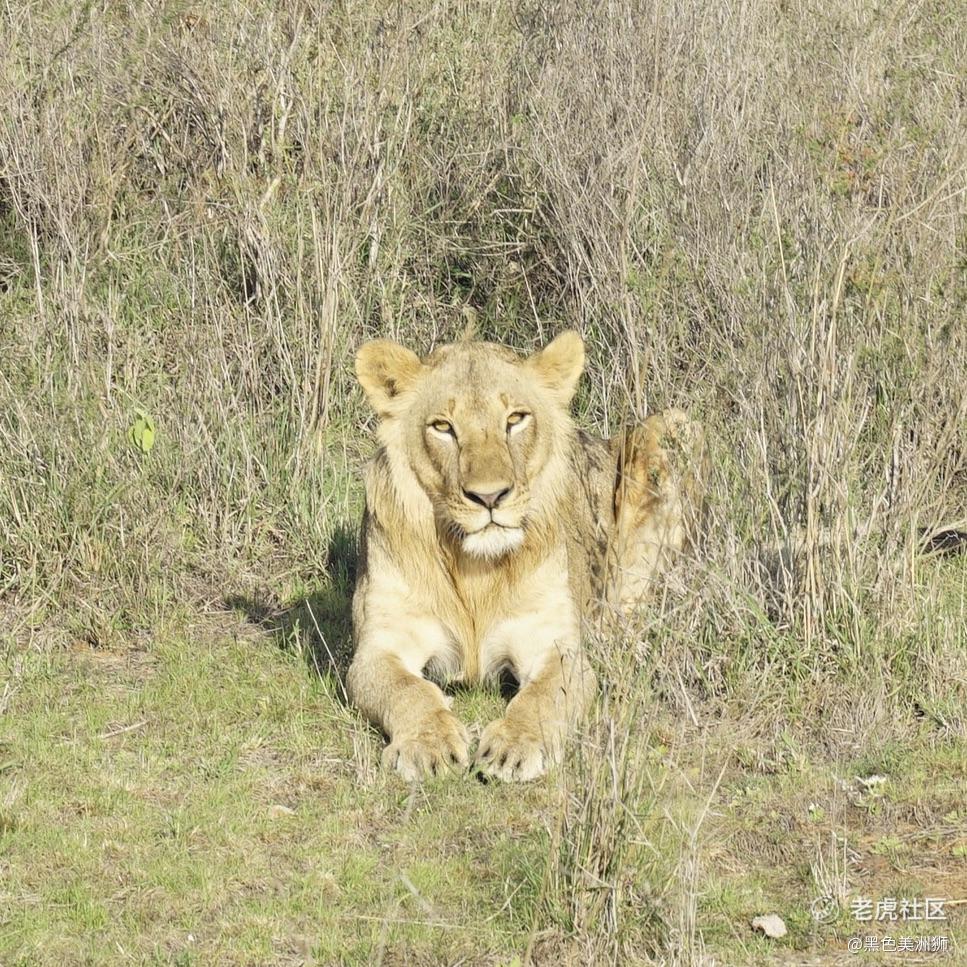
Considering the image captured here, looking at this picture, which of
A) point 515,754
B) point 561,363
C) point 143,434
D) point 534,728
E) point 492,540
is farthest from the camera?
point 143,434

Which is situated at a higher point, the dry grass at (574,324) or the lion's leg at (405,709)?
the dry grass at (574,324)

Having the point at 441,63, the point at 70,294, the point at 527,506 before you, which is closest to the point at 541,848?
the point at 527,506

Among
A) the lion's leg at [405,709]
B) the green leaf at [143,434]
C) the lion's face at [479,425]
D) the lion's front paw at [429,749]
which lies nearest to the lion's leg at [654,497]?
the lion's face at [479,425]

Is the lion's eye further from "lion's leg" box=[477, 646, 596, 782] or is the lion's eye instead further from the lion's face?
"lion's leg" box=[477, 646, 596, 782]

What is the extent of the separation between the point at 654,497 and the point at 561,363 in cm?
99

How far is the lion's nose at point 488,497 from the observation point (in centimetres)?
475

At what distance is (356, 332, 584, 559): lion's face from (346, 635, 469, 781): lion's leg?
42 cm

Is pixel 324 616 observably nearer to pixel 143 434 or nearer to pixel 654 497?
pixel 143 434

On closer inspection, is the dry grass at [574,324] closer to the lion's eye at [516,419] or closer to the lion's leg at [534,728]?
the lion's leg at [534,728]

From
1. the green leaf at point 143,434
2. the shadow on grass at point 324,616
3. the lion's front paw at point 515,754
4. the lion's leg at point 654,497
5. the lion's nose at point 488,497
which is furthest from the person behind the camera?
the green leaf at point 143,434

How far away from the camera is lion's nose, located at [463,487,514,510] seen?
4750 millimetres

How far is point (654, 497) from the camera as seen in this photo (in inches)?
243

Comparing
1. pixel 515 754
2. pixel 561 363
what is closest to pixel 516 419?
pixel 561 363

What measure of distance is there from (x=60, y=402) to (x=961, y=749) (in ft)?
11.7
